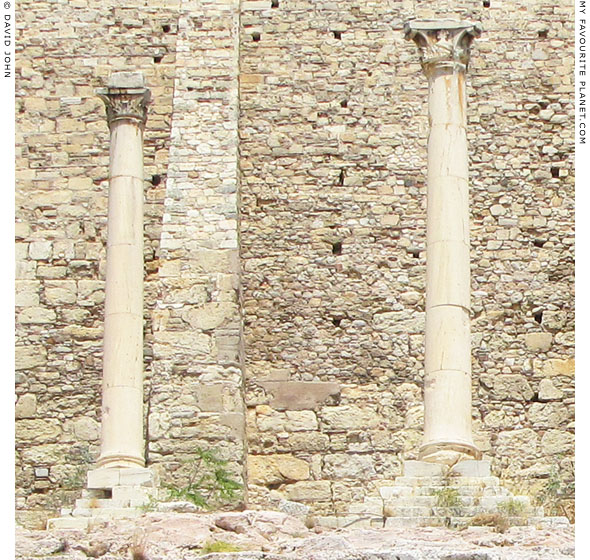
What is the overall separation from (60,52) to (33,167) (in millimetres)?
1969

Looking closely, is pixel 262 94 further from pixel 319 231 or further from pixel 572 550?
pixel 572 550

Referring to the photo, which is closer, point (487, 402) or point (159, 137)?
point (487, 402)

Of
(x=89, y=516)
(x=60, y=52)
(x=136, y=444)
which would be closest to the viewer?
(x=89, y=516)

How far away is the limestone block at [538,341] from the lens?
29594 mm

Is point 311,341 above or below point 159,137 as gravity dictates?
below

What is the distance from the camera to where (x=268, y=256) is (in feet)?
99.0

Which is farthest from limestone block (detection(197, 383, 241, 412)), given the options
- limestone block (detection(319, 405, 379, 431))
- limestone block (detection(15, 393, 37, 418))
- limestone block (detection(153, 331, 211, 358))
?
limestone block (detection(15, 393, 37, 418))

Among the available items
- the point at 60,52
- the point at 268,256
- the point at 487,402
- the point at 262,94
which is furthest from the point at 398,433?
the point at 60,52

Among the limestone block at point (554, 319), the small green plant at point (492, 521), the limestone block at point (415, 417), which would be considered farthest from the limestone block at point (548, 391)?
the small green plant at point (492, 521)

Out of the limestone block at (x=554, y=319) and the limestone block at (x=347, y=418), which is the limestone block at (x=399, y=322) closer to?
the limestone block at (x=347, y=418)

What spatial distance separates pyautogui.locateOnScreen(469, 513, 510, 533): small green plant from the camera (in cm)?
2256

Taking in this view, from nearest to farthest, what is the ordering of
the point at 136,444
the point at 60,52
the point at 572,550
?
the point at 572,550 < the point at 136,444 < the point at 60,52

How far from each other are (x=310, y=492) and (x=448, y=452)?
3.81m

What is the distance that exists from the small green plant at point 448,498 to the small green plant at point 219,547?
281 centimetres
